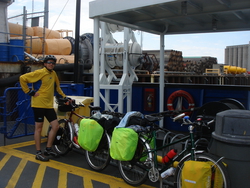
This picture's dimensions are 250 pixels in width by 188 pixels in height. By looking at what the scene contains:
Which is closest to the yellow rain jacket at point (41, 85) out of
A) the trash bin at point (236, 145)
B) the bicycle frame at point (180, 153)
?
the bicycle frame at point (180, 153)

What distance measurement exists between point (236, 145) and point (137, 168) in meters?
1.72

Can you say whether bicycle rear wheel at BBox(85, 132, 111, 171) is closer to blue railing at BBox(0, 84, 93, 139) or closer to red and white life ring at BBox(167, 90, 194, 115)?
blue railing at BBox(0, 84, 93, 139)

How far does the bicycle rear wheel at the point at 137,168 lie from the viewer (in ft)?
14.4

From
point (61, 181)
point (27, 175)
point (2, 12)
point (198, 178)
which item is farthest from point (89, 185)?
point (2, 12)

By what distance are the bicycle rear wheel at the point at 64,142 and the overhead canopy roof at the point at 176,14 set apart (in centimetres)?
235

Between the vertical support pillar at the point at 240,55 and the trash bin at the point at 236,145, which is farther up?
the vertical support pillar at the point at 240,55

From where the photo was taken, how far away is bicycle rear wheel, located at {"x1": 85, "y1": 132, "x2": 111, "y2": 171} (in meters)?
5.10

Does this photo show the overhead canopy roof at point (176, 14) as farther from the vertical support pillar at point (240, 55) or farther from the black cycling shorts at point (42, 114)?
the vertical support pillar at point (240, 55)


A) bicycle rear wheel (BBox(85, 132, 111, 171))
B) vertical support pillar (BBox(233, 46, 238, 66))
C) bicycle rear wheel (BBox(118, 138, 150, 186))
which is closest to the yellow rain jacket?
bicycle rear wheel (BBox(85, 132, 111, 171))

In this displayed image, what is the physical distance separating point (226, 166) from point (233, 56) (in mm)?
43169

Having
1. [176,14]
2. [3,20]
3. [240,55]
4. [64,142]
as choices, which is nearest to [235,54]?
[240,55]

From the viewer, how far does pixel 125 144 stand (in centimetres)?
423

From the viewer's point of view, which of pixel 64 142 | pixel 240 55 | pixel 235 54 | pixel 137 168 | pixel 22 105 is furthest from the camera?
pixel 235 54

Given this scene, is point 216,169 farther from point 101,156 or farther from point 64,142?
point 64,142
